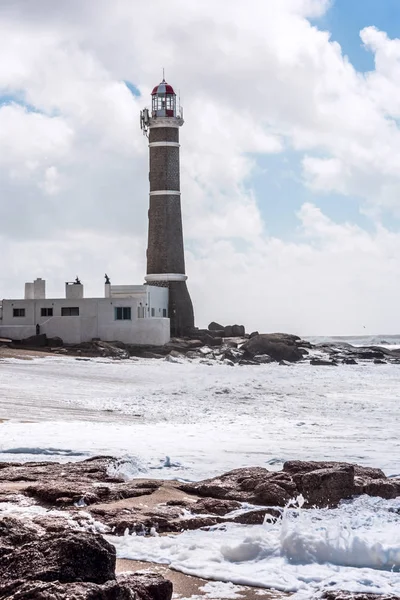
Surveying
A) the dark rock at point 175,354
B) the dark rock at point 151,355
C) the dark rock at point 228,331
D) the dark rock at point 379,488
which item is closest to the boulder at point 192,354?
the dark rock at point 175,354

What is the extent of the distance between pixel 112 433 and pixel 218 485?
517 cm

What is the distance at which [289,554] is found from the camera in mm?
5867

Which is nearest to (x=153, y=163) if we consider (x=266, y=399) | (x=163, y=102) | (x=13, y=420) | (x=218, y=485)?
(x=163, y=102)

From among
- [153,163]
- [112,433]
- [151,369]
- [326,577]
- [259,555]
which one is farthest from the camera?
[153,163]

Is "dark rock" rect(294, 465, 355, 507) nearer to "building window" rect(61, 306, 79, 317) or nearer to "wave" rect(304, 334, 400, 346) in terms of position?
"building window" rect(61, 306, 79, 317)

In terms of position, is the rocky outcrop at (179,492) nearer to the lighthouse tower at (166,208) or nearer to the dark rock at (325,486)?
the dark rock at (325,486)

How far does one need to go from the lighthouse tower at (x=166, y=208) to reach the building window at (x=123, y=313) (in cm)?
399

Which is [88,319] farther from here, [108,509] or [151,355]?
[108,509]

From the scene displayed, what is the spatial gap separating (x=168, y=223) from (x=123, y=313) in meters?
5.59

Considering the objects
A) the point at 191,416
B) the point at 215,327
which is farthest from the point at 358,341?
the point at 191,416

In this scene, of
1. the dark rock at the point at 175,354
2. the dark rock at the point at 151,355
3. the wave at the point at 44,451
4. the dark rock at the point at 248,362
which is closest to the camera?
the wave at the point at 44,451

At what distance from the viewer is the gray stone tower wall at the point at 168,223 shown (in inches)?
1720

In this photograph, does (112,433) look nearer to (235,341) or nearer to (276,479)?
(276,479)

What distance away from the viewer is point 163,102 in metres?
44.5
